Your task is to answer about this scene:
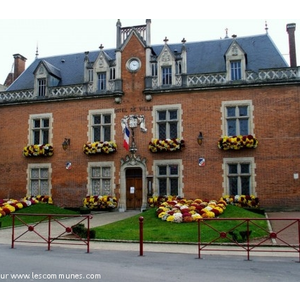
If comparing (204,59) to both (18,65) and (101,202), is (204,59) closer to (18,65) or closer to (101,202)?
(101,202)

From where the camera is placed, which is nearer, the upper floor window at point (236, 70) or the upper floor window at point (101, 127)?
the upper floor window at point (236, 70)

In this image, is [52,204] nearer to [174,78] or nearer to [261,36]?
[174,78]

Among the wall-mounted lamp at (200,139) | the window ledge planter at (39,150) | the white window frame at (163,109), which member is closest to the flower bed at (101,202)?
the window ledge planter at (39,150)

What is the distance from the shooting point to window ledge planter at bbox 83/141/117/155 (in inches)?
917

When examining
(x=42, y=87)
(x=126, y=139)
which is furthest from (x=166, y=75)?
(x=42, y=87)

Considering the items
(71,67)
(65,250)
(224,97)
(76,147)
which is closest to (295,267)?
(65,250)

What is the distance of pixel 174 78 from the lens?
A: 23.3 metres

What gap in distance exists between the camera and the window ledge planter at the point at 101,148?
23.3 m

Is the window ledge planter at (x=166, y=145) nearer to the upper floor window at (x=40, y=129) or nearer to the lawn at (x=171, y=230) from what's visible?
the lawn at (x=171, y=230)

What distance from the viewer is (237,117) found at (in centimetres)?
2203

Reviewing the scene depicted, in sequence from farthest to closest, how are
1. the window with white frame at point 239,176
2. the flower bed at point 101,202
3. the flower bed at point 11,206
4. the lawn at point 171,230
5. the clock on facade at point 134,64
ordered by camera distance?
1. the clock on facade at point 134,64
2. the flower bed at point 101,202
3. the window with white frame at point 239,176
4. the flower bed at point 11,206
5. the lawn at point 171,230

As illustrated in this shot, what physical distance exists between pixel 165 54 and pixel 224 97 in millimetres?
4625

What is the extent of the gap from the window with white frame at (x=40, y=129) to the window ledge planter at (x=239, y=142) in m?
11.5

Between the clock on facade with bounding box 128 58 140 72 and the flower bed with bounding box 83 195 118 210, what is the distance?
26.8 ft
